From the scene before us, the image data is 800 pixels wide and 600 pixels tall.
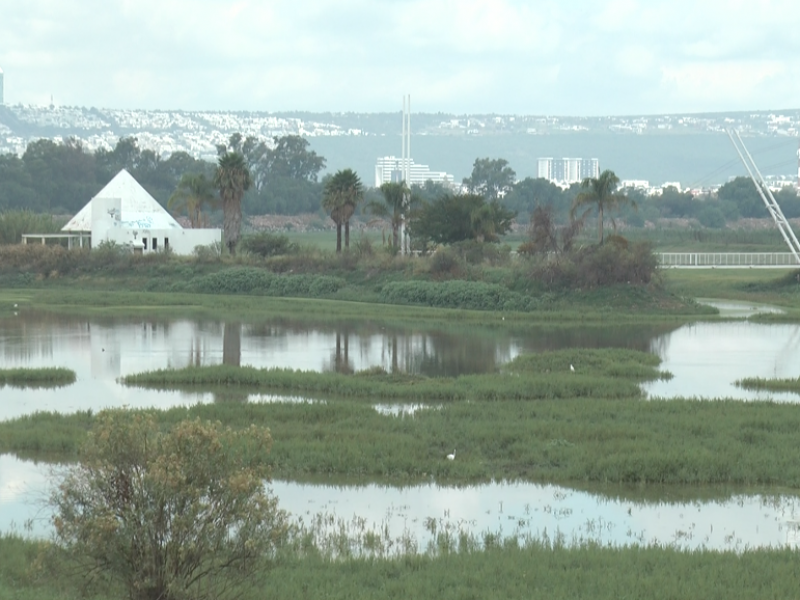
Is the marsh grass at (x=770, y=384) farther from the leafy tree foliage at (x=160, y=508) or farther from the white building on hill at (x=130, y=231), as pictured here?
the white building on hill at (x=130, y=231)

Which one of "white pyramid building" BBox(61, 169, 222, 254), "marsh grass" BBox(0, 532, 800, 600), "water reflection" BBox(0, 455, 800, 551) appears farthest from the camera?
"white pyramid building" BBox(61, 169, 222, 254)

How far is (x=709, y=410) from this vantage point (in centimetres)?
1945

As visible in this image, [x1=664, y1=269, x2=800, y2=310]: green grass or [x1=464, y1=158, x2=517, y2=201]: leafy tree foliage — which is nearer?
[x1=664, y1=269, x2=800, y2=310]: green grass

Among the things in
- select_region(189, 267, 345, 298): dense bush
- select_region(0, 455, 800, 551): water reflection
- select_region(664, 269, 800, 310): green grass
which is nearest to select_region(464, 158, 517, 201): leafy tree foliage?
select_region(664, 269, 800, 310): green grass

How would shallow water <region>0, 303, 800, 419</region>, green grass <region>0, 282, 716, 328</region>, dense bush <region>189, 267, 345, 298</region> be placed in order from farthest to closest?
dense bush <region>189, 267, 345, 298</region>
green grass <region>0, 282, 716, 328</region>
shallow water <region>0, 303, 800, 419</region>

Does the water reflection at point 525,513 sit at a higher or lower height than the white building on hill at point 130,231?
lower

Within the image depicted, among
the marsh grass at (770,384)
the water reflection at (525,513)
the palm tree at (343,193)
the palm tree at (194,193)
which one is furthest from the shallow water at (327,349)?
the palm tree at (194,193)

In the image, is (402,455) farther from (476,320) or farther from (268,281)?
(268,281)

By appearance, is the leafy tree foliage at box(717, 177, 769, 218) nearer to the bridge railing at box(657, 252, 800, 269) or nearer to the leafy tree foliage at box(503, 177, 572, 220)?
the leafy tree foliage at box(503, 177, 572, 220)

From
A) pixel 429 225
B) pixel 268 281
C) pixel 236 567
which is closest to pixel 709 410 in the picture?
pixel 236 567

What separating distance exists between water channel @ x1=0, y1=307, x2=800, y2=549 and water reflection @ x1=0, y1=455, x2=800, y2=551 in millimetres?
23

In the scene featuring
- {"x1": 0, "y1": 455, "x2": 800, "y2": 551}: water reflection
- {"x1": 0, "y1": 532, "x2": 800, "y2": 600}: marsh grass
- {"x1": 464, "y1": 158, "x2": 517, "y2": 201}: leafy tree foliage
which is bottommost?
{"x1": 0, "y1": 455, "x2": 800, "y2": 551}: water reflection

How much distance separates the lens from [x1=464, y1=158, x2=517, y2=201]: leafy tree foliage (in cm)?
12112

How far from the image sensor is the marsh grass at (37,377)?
23.2m
